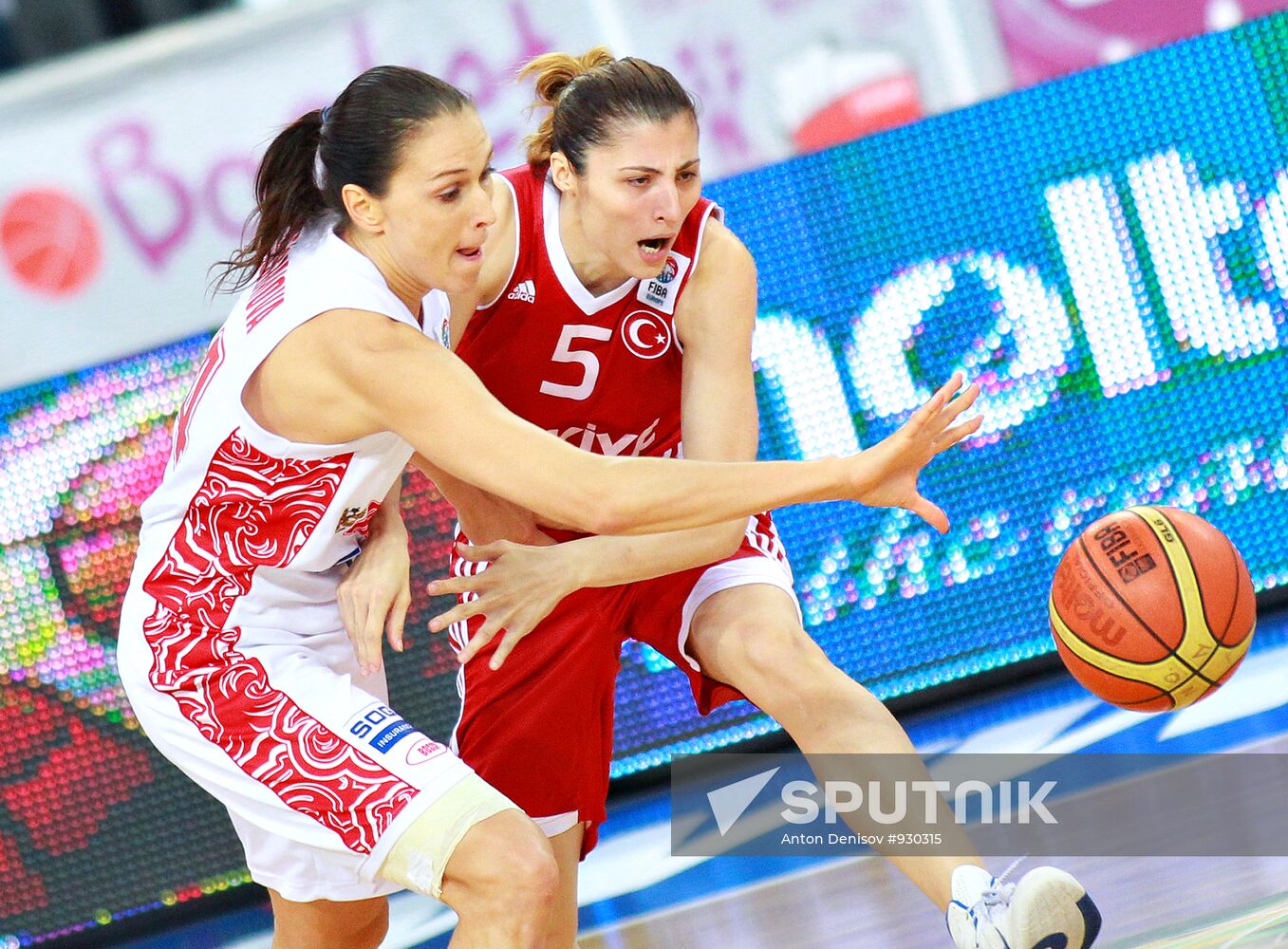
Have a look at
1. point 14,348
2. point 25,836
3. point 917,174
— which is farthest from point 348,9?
point 25,836

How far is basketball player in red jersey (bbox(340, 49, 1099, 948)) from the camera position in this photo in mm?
2379

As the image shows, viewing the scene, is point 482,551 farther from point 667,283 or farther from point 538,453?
point 667,283

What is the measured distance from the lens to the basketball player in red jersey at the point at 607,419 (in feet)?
7.80

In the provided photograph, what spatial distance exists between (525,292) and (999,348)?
1.91 metres

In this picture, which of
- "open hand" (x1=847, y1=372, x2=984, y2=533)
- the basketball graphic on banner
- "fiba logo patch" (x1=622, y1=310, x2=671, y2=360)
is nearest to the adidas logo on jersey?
"fiba logo patch" (x1=622, y1=310, x2=671, y2=360)

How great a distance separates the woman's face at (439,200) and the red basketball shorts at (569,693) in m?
0.72

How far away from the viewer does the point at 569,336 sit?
258 centimetres

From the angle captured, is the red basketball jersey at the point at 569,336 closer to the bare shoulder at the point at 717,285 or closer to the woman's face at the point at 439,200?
the bare shoulder at the point at 717,285

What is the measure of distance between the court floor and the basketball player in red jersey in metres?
0.48

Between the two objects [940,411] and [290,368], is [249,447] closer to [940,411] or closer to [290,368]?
[290,368]

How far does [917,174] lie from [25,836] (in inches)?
121

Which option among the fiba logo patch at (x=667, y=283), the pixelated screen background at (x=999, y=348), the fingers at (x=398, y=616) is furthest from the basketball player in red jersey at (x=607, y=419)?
the pixelated screen background at (x=999, y=348)

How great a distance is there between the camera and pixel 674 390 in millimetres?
2689

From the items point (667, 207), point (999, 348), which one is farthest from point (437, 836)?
point (999, 348)
